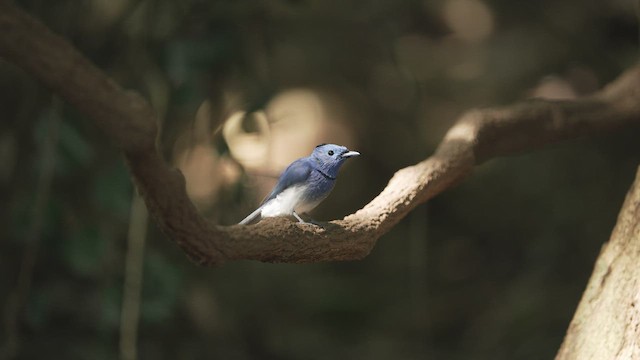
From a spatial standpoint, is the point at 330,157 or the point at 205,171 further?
Answer: the point at 205,171

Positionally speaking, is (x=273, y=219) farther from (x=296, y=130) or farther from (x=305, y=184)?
(x=296, y=130)

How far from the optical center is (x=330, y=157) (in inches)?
82.4

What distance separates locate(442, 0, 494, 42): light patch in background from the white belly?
11.2 feet

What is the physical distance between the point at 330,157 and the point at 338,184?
2951 mm

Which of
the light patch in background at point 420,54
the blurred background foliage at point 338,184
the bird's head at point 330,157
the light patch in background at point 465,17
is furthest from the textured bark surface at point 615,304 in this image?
the light patch in background at point 465,17

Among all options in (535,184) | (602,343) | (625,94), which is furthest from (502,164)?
(602,343)

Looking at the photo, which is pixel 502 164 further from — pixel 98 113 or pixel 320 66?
pixel 98 113

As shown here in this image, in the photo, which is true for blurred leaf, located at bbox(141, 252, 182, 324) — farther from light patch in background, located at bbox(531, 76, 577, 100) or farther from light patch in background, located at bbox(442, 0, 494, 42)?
light patch in background, located at bbox(442, 0, 494, 42)

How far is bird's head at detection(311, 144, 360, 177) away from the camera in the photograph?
81.8 inches

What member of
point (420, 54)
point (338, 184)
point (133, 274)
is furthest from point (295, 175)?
point (420, 54)

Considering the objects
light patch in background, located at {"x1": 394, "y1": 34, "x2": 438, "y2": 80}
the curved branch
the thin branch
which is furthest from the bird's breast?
light patch in background, located at {"x1": 394, "y1": 34, "x2": 438, "y2": 80}

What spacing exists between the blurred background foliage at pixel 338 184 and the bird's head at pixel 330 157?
3.21 ft

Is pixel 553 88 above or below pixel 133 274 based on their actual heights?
above

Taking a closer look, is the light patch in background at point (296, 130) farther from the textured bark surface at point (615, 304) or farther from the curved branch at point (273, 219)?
the textured bark surface at point (615, 304)
